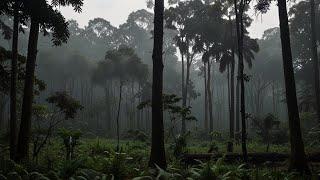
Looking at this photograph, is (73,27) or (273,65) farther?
(73,27)

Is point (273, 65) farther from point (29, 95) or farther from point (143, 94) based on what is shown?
point (29, 95)

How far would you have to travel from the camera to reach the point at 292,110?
12500mm

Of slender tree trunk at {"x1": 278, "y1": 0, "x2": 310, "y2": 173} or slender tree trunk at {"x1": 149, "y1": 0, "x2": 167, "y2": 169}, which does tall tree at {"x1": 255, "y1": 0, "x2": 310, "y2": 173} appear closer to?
slender tree trunk at {"x1": 278, "y1": 0, "x2": 310, "y2": 173}

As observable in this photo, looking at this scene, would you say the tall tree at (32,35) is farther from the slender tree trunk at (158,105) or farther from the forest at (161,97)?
the slender tree trunk at (158,105)

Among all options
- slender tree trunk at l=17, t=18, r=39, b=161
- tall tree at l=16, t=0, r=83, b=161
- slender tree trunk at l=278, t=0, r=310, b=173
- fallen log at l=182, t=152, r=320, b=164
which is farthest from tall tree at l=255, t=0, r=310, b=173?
slender tree trunk at l=17, t=18, r=39, b=161

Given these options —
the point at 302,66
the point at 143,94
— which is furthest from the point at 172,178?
the point at 143,94

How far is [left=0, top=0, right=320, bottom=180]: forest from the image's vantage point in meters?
11.8

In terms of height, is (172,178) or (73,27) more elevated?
(73,27)

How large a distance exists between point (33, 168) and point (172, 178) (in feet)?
13.4

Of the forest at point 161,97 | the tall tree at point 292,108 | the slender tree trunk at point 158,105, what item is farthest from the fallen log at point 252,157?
the slender tree trunk at point 158,105

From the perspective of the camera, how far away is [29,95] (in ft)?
44.7

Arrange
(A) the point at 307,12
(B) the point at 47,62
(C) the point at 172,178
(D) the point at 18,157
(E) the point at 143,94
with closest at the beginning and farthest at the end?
(C) the point at 172,178 → (D) the point at 18,157 → (A) the point at 307,12 → (E) the point at 143,94 → (B) the point at 47,62

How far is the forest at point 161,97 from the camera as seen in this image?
11.8m

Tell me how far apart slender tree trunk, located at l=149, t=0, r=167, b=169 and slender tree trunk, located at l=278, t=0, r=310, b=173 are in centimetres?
382
